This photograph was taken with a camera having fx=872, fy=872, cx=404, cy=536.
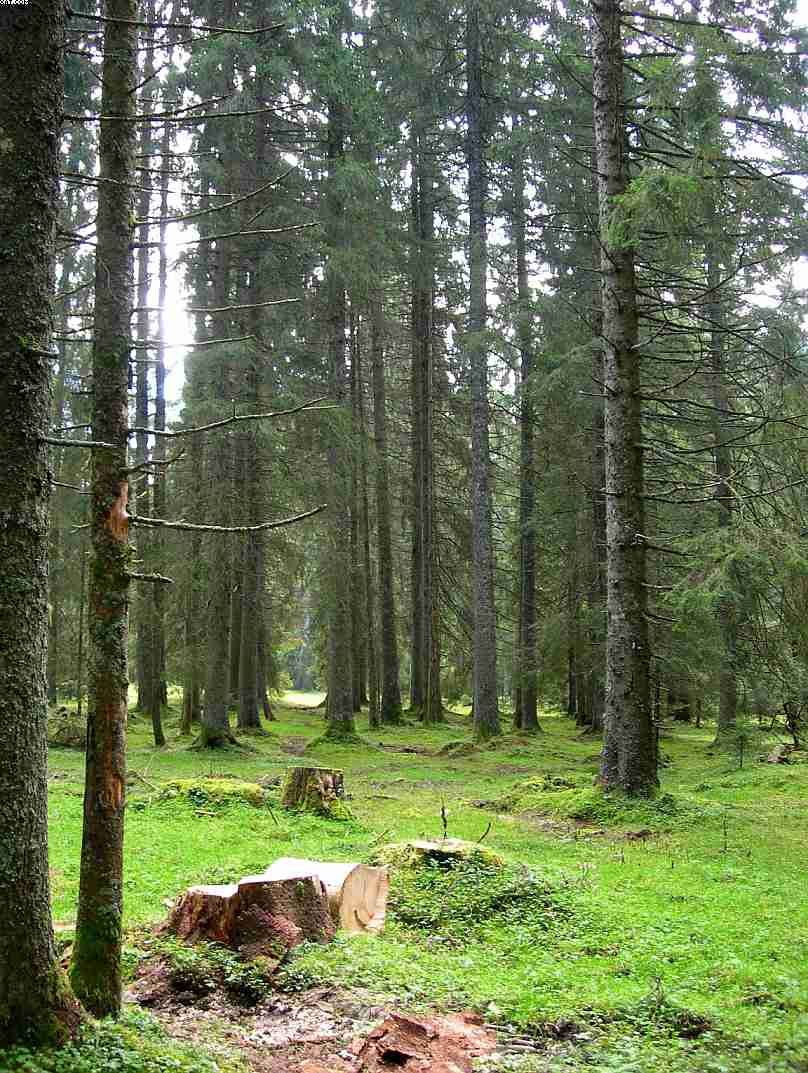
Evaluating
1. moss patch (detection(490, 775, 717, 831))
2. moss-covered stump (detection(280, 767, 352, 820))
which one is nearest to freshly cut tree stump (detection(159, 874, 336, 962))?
moss-covered stump (detection(280, 767, 352, 820))

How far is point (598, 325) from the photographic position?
18.3 meters

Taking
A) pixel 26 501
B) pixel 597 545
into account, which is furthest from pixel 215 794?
pixel 597 545

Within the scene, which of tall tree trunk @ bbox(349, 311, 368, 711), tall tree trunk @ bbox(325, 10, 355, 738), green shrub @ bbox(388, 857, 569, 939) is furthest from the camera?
tall tree trunk @ bbox(349, 311, 368, 711)

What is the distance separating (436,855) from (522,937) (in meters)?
1.46

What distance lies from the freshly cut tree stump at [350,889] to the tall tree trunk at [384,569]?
17682 millimetres

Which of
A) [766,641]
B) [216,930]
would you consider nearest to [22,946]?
[216,930]

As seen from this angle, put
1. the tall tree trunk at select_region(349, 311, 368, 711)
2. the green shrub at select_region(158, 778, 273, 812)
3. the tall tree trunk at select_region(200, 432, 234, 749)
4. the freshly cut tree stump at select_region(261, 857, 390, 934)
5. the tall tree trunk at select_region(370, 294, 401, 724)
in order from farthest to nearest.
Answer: the tall tree trunk at select_region(370, 294, 401, 724), the tall tree trunk at select_region(349, 311, 368, 711), the tall tree trunk at select_region(200, 432, 234, 749), the green shrub at select_region(158, 778, 273, 812), the freshly cut tree stump at select_region(261, 857, 390, 934)

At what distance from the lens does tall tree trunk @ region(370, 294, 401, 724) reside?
23859 millimetres

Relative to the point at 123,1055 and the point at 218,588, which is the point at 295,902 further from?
the point at 218,588

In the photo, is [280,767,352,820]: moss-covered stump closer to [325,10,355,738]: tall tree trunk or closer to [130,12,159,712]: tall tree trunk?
[130,12,159,712]: tall tree trunk

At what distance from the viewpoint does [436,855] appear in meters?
6.88

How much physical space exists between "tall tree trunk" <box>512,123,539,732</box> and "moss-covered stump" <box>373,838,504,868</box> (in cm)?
1353

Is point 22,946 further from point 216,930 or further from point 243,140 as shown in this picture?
point 243,140

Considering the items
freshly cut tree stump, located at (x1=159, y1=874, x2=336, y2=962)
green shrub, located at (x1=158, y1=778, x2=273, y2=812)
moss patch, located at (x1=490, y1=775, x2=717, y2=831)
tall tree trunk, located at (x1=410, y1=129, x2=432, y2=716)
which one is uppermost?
tall tree trunk, located at (x1=410, y1=129, x2=432, y2=716)
